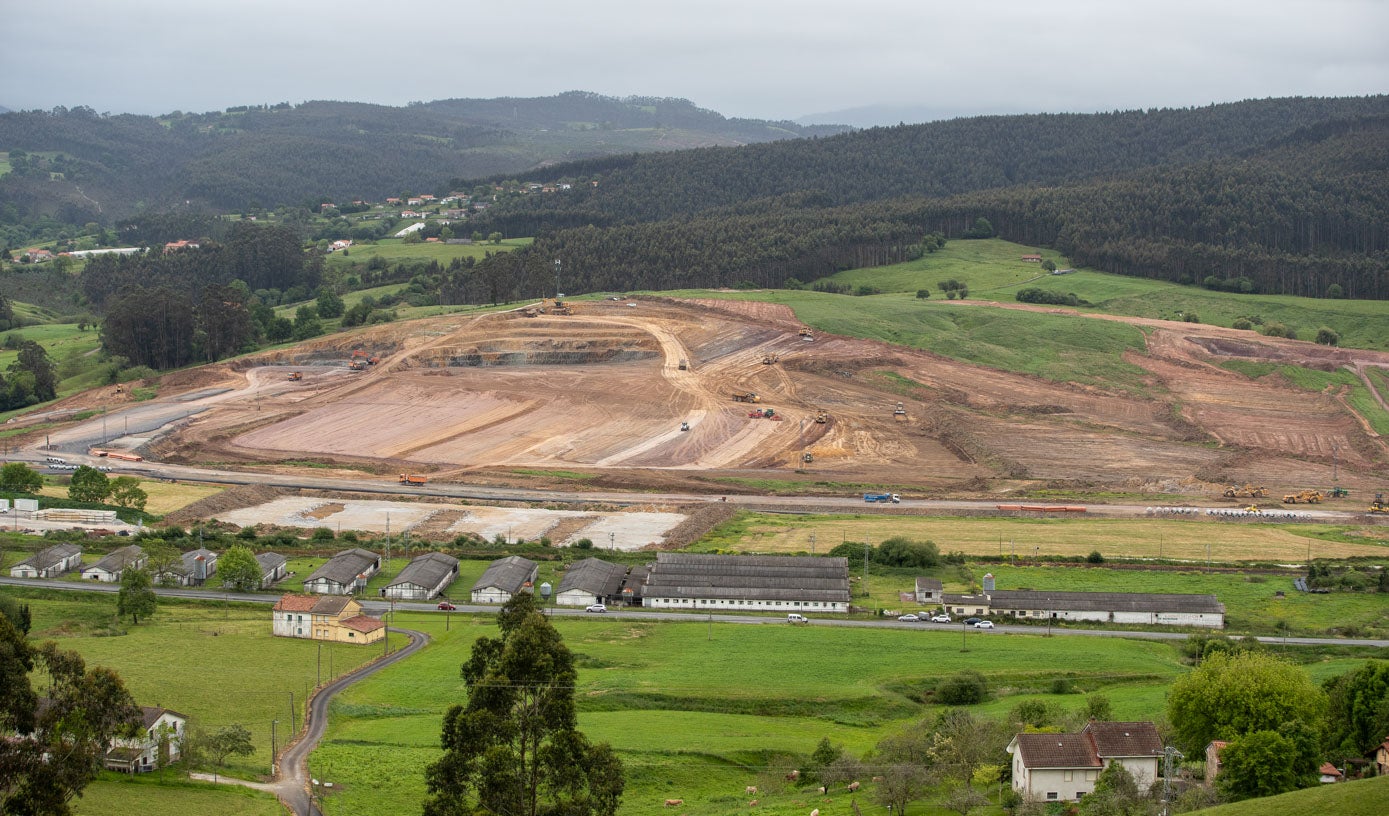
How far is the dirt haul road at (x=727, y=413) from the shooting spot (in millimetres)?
104750

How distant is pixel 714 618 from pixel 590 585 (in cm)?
651

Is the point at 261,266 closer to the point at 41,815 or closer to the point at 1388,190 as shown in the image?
the point at 1388,190

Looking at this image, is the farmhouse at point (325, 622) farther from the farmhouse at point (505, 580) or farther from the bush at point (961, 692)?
the bush at point (961, 692)

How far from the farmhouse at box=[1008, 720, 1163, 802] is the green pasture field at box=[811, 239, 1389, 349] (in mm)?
111887

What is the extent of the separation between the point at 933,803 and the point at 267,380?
334 ft

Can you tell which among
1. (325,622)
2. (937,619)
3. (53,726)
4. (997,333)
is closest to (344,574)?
(325,622)

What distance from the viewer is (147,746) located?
141 feet

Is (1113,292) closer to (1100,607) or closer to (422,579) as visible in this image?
(1100,607)

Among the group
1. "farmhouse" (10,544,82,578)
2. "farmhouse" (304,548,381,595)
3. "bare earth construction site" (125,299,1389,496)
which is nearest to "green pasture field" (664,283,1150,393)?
"bare earth construction site" (125,299,1389,496)

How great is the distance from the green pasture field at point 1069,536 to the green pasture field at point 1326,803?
4696 cm

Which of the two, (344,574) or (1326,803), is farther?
(344,574)

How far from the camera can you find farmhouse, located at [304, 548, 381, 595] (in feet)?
228

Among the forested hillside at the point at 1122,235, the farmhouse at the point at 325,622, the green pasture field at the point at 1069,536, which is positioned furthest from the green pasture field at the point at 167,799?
the forested hillside at the point at 1122,235

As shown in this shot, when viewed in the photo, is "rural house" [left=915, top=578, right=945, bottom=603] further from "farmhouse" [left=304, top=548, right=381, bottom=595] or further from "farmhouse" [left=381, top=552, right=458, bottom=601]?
"farmhouse" [left=304, top=548, right=381, bottom=595]
